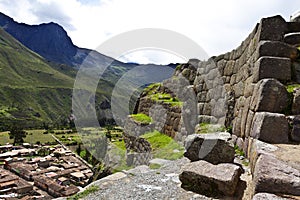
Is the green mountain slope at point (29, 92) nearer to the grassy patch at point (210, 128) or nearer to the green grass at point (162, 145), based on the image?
the green grass at point (162, 145)

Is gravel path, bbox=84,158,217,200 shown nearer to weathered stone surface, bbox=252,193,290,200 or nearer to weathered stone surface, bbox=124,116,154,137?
weathered stone surface, bbox=252,193,290,200

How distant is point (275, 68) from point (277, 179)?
2884mm

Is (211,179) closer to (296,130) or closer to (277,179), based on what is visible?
(277,179)

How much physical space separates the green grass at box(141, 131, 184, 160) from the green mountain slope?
293 feet

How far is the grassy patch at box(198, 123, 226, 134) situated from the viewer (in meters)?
8.07

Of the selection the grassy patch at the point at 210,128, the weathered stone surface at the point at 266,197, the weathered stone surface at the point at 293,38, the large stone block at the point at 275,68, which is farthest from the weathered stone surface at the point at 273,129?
the grassy patch at the point at 210,128

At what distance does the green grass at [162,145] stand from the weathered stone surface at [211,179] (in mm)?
4567

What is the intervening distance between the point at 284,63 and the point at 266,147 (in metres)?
2.04

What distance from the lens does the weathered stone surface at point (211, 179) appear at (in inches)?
164

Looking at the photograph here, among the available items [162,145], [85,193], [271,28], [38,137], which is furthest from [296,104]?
[38,137]

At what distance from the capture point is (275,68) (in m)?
5.45

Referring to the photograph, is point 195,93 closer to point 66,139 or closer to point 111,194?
point 111,194

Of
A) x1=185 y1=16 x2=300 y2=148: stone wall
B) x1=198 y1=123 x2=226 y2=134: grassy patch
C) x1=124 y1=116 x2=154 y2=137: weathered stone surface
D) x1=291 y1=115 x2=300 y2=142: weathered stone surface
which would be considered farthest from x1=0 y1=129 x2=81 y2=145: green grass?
x1=291 y1=115 x2=300 y2=142: weathered stone surface

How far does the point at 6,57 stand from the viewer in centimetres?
15288
